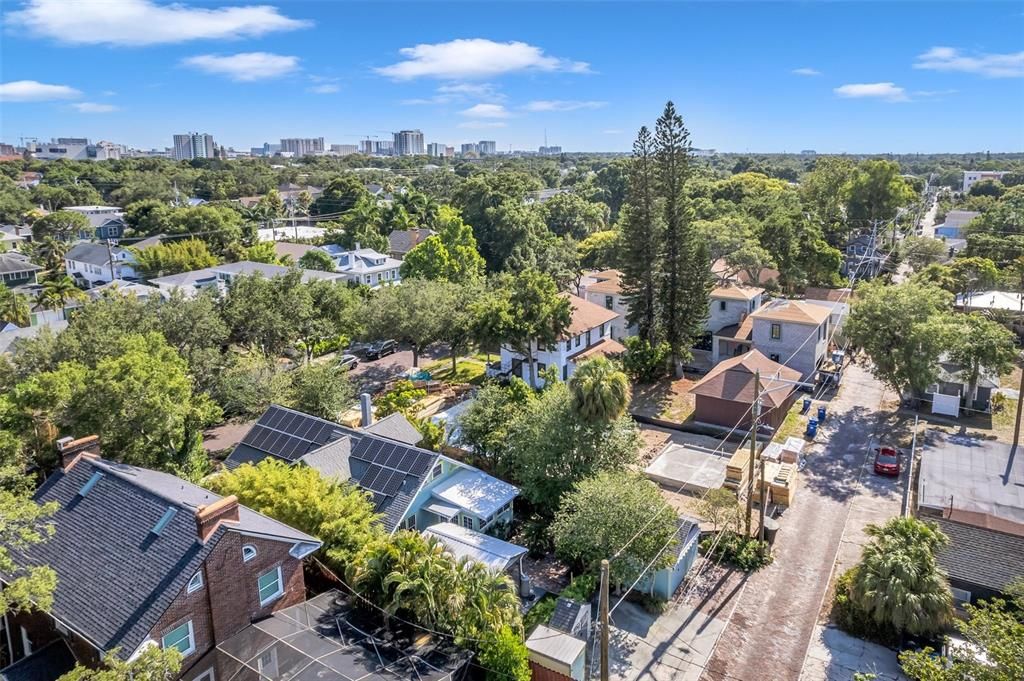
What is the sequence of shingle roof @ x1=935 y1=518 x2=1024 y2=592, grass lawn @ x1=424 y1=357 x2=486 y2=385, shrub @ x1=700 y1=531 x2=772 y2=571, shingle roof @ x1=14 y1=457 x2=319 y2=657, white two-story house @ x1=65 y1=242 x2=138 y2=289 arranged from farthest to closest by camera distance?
white two-story house @ x1=65 y1=242 x2=138 y2=289 → grass lawn @ x1=424 y1=357 x2=486 y2=385 → shrub @ x1=700 y1=531 x2=772 y2=571 → shingle roof @ x1=935 y1=518 x2=1024 y2=592 → shingle roof @ x1=14 y1=457 x2=319 y2=657

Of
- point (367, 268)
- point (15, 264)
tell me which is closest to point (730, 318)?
point (367, 268)

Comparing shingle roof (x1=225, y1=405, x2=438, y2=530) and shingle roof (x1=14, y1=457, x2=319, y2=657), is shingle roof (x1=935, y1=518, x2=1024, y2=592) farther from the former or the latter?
shingle roof (x1=14, y1=457, x2=319, y2=657)

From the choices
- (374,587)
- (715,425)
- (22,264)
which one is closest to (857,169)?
(715,425)

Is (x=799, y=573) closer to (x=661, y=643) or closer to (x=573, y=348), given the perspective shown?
(x=661, y=643)

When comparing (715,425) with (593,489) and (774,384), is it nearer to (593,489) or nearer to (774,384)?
(774,384)

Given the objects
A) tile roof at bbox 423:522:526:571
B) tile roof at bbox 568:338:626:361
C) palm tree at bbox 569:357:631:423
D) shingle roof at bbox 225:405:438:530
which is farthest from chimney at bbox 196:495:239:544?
tile roof at bbox 568:338:626:361

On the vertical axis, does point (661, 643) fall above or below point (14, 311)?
below
